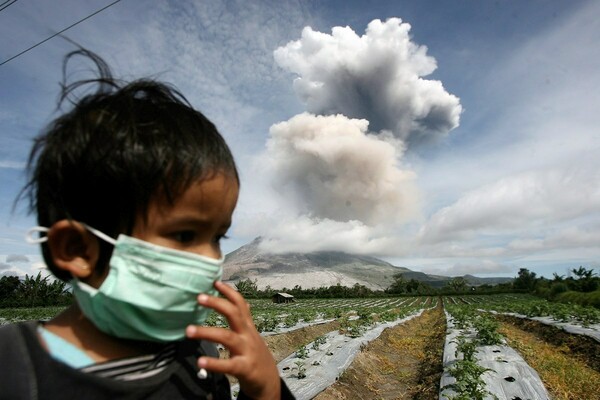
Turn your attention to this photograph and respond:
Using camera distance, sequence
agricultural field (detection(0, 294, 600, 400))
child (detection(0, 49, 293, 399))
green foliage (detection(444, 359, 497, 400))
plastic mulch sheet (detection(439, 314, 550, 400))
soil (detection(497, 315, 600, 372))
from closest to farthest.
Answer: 1. child (detection(0, 49, 293, 399))
2. green foliage (detection(444, 359, 497, 400))
3. plastic mulch sheet (detection(439, 314, 550, 400))
4. agricultural field (detection(0, 294, 600, 400))
5. soil (detection(497, 315, 600, 372))

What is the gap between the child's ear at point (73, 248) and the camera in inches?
42.6

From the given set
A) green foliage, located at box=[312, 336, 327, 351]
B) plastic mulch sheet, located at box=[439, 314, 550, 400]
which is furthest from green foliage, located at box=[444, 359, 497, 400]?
green foliage, located at box=[312, 336, 327, 351]

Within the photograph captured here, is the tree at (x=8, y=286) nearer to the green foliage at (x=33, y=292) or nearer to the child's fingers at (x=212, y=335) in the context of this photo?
the green foliage at (x=33, y=292)

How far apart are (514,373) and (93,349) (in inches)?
302

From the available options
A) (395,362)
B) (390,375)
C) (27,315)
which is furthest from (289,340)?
(27,315)

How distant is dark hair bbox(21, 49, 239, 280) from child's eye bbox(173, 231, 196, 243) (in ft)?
0.39

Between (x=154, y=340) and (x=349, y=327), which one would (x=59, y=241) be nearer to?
(x=154, y=340)

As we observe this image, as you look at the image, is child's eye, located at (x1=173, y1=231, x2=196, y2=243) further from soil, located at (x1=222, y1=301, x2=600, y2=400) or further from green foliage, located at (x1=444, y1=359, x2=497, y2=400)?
soil, located at (x1=222, y1=301, x2=600, y2=400)

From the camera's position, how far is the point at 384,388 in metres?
8.01

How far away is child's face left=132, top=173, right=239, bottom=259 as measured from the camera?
110 centimetres

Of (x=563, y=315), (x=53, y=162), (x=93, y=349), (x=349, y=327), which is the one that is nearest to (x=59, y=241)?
(x=53, y=162)

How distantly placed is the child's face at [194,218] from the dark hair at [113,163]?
0.03m

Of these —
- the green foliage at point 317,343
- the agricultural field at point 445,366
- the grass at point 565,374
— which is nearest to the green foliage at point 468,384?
the agricultural field at point 445,366

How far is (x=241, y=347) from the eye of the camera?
1.06m
